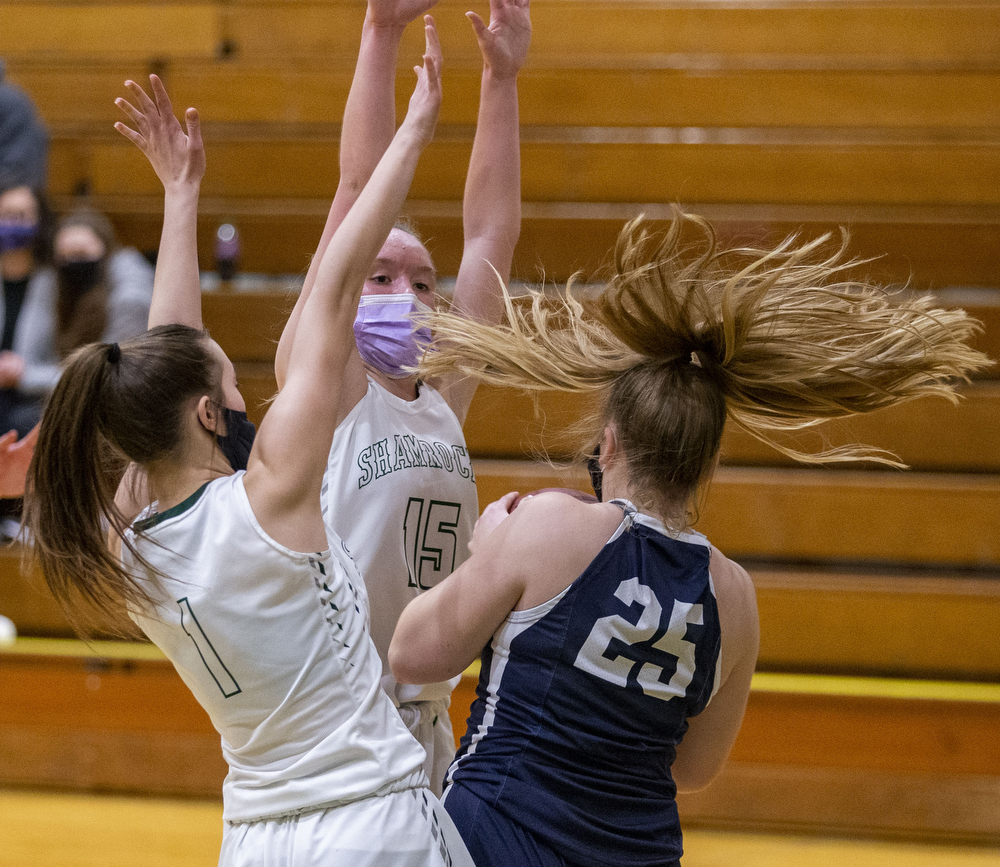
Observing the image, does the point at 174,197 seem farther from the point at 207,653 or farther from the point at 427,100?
the point at 207,653

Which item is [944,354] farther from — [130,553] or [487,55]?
[130,553]

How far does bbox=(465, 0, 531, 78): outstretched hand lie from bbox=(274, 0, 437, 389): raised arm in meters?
0.18

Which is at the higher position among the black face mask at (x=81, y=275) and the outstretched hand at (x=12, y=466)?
the black face mask at (x=81, y=275)

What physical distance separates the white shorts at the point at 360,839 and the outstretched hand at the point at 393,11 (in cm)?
101

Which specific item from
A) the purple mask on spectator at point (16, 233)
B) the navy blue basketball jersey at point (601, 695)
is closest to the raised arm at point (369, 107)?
the navy blue basketball jersey at point (601, 695)

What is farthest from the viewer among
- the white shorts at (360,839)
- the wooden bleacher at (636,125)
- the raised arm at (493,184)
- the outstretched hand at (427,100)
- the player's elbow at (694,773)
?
the wooden bleacher at (636,125)

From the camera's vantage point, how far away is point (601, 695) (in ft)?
3.76

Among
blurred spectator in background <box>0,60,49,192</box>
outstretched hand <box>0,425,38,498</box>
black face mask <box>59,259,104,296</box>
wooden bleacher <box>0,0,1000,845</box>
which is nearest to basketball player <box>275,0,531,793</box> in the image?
outstretched hand <box>0,425,38,498</box>

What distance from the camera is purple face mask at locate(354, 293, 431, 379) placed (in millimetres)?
1633

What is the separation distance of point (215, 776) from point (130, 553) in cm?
189

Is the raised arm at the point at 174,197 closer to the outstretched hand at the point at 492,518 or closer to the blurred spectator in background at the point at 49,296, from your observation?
the outstretched hand at the point at 492,518

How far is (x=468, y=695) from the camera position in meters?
3.09

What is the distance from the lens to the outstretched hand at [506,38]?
1.67 meters

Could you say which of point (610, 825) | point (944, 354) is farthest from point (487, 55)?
point (610, 825)
